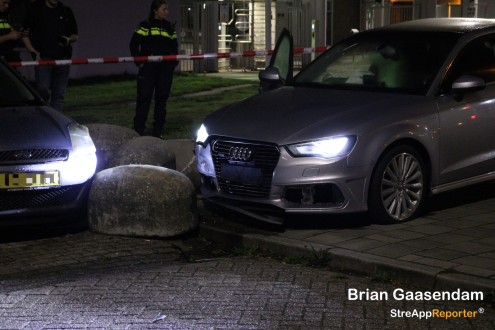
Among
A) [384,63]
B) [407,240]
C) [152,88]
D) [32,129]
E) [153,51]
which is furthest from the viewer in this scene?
[152,88]

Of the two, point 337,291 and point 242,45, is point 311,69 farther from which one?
point 242,45

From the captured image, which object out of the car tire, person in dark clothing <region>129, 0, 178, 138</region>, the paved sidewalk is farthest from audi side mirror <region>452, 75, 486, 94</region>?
person in dark clothing <region>129, 0, 178, 138</region>

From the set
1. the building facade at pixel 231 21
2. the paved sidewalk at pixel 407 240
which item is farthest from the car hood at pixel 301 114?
the building facade at pixel 231 21

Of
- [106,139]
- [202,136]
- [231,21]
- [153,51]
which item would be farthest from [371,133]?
[231,21]

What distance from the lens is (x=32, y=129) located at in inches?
261

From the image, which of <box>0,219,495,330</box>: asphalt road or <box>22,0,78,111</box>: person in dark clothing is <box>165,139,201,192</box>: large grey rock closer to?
<box>0,219,495,330</box>: asphalt road

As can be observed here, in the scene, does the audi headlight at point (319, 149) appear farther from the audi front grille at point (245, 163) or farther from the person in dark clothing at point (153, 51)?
the person in dark clothing at point (153, 51)

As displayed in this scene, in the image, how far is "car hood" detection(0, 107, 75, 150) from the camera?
639 centimetres

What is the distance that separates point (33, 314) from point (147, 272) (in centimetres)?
107

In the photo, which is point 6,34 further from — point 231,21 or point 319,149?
point 231,21

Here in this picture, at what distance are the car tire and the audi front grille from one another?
0.83m

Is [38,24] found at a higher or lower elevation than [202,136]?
higher

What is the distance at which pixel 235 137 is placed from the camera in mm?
6719

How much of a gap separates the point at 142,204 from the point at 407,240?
6.90ft
